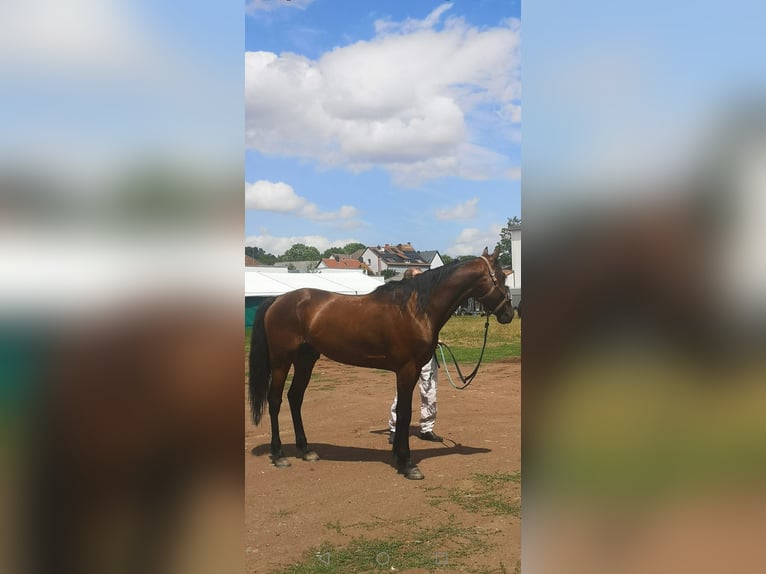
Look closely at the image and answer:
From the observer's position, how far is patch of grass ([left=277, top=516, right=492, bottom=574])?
366cm

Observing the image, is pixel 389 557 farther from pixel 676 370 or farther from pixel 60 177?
pixel 60 177

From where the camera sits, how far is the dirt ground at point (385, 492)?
13.0 feet

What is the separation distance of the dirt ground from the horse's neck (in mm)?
1773

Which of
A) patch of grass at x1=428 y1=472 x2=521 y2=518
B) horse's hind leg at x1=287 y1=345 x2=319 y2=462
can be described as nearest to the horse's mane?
horse's hind leg at x1=287 y1=345 x2=319 y2=462

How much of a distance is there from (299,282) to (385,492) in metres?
21.7

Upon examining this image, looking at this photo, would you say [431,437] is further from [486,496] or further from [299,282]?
[299,282]

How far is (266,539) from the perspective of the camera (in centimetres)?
420

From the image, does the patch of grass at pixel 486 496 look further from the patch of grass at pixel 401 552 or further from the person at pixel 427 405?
the person at pixel 427 405

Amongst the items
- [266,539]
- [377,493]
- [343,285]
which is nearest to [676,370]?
[266,539]

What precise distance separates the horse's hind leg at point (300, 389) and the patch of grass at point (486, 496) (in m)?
2.02

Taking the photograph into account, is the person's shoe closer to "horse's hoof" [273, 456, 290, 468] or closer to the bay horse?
the bay horse

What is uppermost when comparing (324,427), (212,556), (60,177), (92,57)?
(92,57)

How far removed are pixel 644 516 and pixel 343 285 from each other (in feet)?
92.8

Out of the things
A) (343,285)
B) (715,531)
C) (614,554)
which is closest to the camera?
(715,531)
